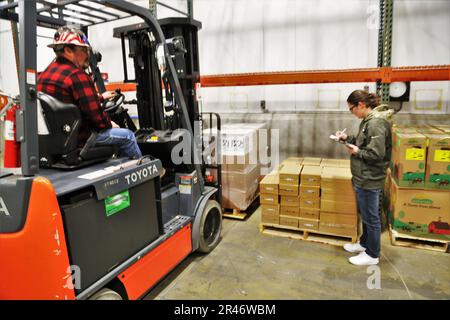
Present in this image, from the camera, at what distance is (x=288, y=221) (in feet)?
15.1

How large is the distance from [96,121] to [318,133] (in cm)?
406

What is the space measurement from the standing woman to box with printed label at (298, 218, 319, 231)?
2.36 feet

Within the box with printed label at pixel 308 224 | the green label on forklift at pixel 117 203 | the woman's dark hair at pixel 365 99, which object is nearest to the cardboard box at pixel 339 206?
the box with printed label at pixel 308 224

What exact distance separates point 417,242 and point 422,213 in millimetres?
442

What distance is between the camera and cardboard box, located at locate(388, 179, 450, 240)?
404cm

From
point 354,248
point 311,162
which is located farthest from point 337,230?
point 311,162

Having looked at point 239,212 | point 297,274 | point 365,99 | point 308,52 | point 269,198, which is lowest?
point 297,274

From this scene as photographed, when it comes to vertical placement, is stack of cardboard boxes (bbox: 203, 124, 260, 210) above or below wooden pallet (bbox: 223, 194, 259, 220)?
above

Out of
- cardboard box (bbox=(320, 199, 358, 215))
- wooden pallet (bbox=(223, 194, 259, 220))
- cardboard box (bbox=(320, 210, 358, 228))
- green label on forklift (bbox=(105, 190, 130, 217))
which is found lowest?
wooden pallet (bbox=(223, 194, 259, 220))

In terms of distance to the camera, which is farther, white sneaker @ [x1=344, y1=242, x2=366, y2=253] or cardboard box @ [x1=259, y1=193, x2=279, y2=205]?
cardboard box @ [x1=259, y1=193, x2=279, y2=205]

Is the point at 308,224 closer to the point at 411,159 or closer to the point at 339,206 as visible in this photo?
the point at 339,206

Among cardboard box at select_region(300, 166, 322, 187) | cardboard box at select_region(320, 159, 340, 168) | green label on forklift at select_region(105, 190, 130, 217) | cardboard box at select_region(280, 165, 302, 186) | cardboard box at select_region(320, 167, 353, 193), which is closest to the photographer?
green label on forklift at select_region(105, 190, 130, 217)

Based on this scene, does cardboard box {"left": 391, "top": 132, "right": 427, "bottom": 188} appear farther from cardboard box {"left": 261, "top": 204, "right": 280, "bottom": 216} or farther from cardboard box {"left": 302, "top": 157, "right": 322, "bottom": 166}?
cardboard box {"left": 261, "top": 204, "right": 280, "bottom": 216}

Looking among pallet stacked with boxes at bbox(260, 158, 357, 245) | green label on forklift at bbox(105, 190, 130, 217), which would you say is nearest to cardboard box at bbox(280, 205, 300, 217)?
pallet stacked with boxes at bbox(260, 158, 357, 245)
